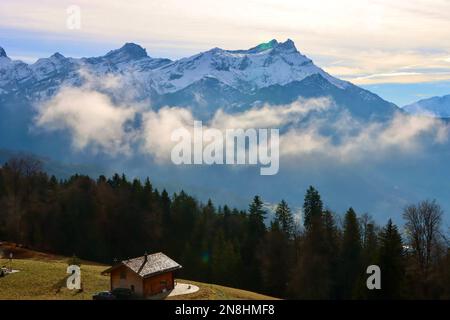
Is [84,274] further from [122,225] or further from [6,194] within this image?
[6,194]

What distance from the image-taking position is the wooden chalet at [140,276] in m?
62.2

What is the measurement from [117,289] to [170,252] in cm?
4921

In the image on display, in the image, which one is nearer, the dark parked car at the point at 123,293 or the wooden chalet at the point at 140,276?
the dark parked car at the point at 123,293

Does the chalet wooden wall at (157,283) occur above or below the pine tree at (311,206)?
below

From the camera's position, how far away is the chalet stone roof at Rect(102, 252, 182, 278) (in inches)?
2458

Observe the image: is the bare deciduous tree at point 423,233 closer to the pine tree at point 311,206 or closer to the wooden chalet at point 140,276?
the pine tree at point 311,206

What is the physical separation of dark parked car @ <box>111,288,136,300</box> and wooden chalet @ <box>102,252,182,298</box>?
54.0 inches

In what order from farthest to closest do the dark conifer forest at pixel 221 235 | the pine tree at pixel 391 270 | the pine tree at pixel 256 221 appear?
the pine tree at pixel 256 221, the dark conifer forest at pixel 221 235, the pine tree at pixel 391 270

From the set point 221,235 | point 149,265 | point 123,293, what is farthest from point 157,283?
point 221,235

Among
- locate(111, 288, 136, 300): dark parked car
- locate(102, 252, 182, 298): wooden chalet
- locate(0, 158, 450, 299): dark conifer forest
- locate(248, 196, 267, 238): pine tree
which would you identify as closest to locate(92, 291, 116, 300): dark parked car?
locate(111, 288, 136, 300): dark parked car

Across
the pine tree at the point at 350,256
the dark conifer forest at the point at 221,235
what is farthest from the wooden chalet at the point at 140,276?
the pine tree at the point at 350,256

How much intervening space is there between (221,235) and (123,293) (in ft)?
142
